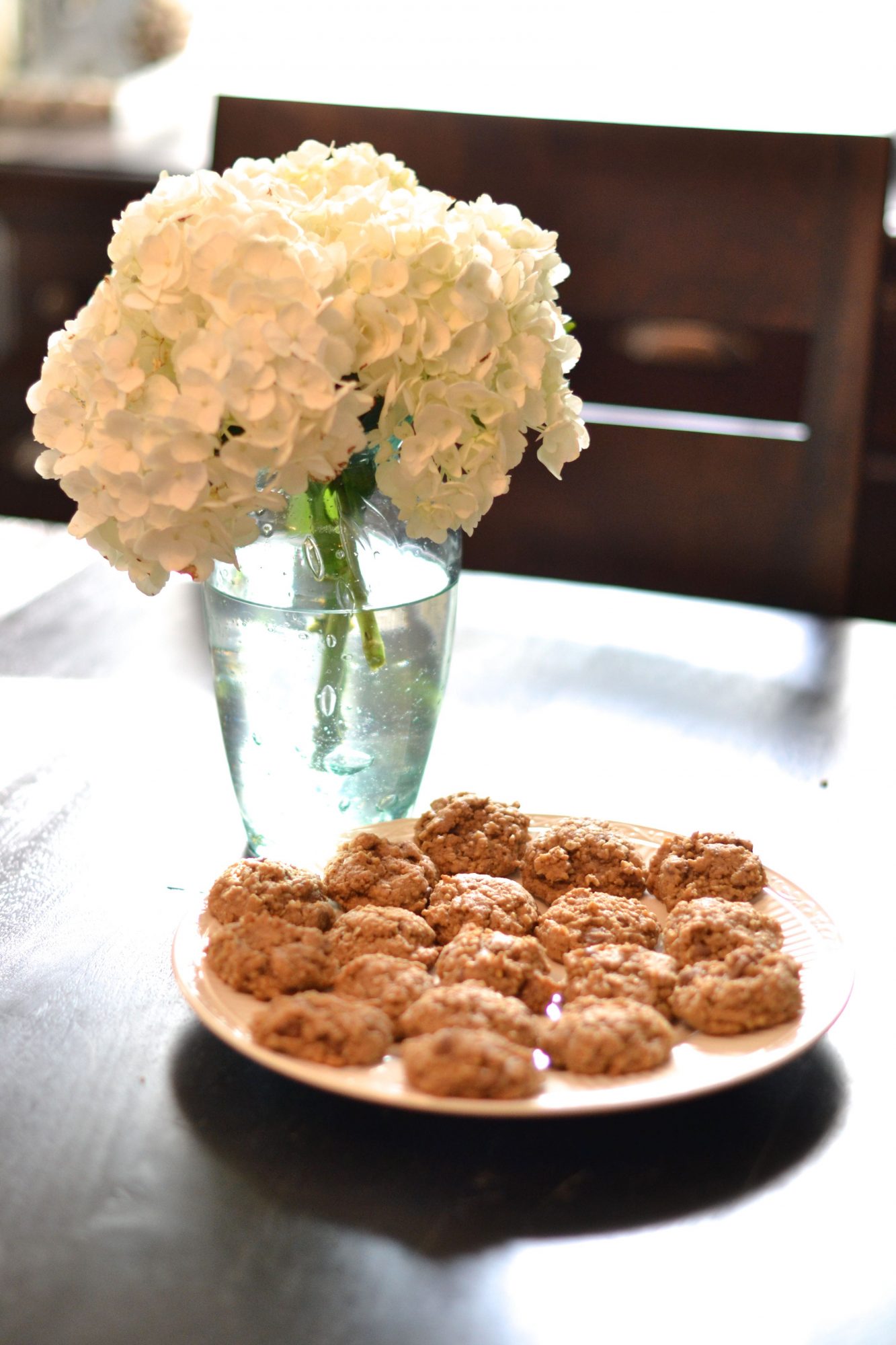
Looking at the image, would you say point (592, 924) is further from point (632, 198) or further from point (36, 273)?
point (36, 273)

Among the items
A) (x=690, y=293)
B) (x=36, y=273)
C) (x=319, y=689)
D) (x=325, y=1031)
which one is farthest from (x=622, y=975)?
(x=36, y=273)

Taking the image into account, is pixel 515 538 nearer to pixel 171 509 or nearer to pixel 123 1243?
pixel 171 509

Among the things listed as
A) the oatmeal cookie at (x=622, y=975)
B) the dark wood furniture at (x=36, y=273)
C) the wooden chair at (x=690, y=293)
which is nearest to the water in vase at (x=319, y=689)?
the oatmeal cookie at (x=622, y=975)

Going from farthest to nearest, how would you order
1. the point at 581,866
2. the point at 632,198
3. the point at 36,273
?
the point at 36,273
the point at 632,198
the point at 581,866

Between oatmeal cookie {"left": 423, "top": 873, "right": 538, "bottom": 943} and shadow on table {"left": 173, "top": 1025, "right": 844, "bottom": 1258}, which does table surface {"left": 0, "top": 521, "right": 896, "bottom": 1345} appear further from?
oatmeal cookie {"left": 423, "top": 873, "right": 538, "bottom": 943}

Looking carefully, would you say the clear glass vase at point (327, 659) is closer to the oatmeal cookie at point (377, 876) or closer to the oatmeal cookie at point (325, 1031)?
the oatmeal cookie at point (377, 876)

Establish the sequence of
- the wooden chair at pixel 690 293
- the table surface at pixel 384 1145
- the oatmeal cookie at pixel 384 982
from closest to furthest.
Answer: the table surface at pixel 384 1145, the oatmeal cookie at pixel 384 982, the wooden chair at pixel 690 293

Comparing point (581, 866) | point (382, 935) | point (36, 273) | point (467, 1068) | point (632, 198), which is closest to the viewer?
point (467, 1068)
